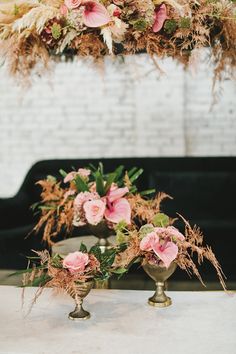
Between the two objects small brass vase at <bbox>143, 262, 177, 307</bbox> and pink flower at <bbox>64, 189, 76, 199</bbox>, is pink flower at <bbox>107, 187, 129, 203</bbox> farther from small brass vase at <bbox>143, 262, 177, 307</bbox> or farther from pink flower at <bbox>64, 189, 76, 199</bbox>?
small brass vase at <bbox>143, 262, 177, 307</bbox>

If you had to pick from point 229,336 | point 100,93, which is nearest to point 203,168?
point 100,93

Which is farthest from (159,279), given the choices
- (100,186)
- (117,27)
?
(117,27)

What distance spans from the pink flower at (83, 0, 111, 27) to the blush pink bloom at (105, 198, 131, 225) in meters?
0.74

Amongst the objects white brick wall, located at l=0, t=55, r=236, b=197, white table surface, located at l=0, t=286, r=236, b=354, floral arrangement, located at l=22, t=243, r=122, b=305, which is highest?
white brick wall, located at l=0, t=55, r=236, b=197

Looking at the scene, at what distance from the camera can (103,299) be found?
1881mm

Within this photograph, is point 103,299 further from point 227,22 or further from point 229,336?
point 227,22

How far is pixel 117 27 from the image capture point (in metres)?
1.73

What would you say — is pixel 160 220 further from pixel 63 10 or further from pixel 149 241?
pixel 63 10

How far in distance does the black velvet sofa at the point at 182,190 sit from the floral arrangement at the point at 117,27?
2.08 metres

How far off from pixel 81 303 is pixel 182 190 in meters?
2.49

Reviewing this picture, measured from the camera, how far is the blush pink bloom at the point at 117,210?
2.10 m

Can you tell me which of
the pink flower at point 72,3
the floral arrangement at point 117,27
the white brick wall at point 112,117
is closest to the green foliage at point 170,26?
the floral arrangement at point 117,27

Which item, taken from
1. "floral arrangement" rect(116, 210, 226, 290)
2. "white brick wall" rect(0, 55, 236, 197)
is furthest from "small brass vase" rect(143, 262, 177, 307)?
"white brick wall" rect(0, 55, 236, 197)

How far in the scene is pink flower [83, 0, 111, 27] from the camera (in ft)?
5.59
